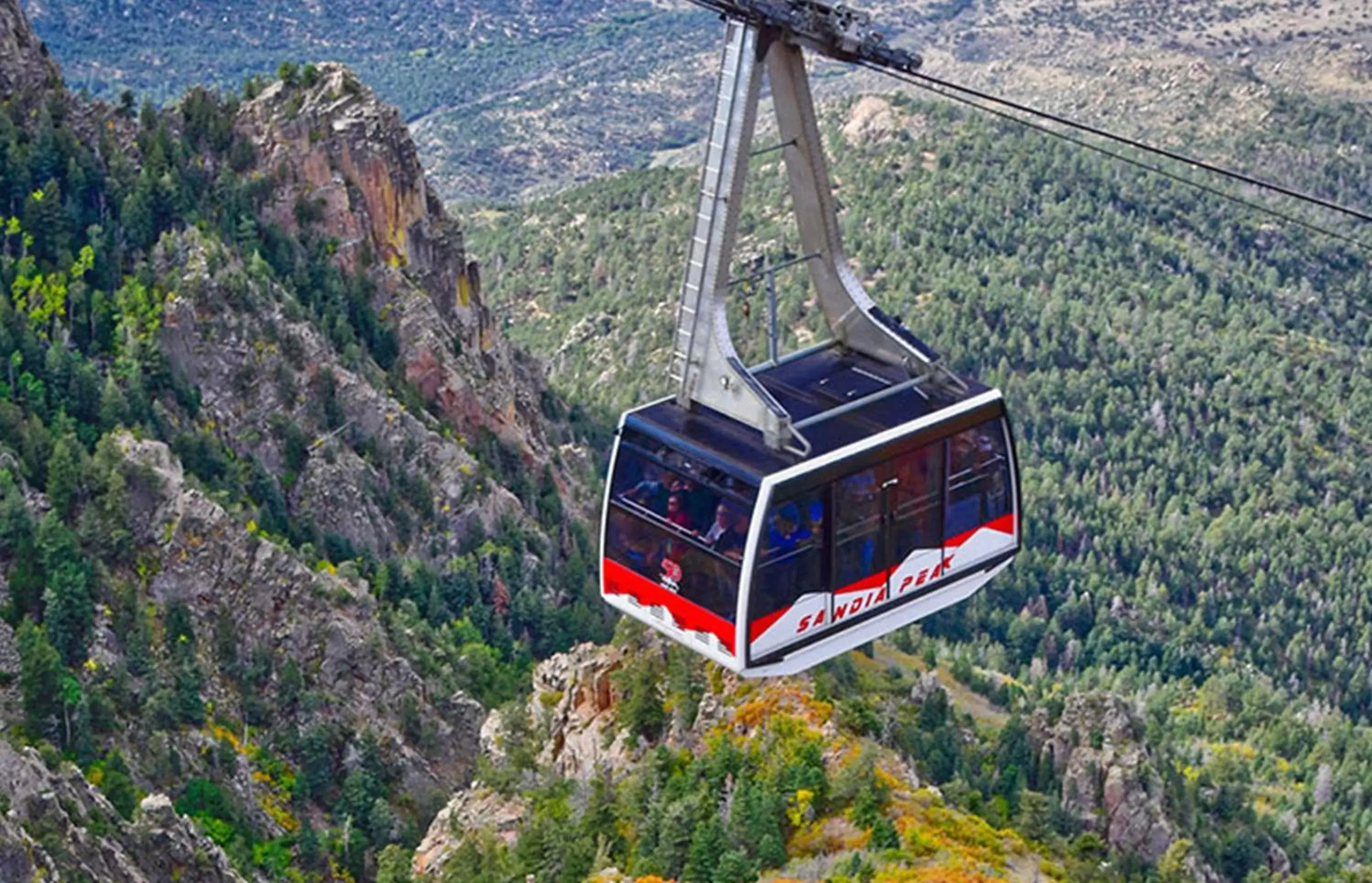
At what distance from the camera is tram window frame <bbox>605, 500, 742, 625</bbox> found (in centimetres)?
6156

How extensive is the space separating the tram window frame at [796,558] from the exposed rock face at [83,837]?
101ft

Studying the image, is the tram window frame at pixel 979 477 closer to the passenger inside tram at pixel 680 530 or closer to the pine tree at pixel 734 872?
the passenger inside tram at pixel 680 530

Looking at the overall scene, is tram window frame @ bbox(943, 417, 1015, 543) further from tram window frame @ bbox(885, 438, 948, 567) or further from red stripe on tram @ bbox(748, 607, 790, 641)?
red stripe on tram @ bbox(748, 607, 790, 641)

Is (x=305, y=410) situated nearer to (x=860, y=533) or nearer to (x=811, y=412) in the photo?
(x=811, y=412)

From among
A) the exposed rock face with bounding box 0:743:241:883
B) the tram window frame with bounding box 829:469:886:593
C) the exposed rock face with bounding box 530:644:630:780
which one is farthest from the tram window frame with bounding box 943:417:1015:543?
the exposed rock face with bounding box 0:743:241:883

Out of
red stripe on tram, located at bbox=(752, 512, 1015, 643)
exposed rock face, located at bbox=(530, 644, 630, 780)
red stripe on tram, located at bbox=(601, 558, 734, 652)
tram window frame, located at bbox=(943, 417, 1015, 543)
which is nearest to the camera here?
red stripe on tram, located at bbox=(752, 512, 1015, 643)

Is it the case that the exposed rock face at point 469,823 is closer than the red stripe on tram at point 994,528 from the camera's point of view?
No

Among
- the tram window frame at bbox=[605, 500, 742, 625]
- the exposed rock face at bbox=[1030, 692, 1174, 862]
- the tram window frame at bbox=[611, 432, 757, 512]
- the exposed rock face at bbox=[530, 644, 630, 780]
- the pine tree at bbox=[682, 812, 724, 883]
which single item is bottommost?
the exposed rock face at bbox=[1030, 692, 1174, 862]

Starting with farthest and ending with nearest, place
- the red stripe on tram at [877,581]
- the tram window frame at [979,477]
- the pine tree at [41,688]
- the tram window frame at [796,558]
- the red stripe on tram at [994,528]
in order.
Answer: the pine tree at [41,688] < the red stripe on tram at [994,528] < the tram window frame at [979,477] < the red stripe on tram at [877,581] < the tram window frame at [796,558]

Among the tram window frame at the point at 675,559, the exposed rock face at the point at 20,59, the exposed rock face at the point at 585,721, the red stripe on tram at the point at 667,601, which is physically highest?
the tram window frame at the point at 675,559

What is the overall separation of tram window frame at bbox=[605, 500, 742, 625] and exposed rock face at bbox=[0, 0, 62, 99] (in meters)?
74.2

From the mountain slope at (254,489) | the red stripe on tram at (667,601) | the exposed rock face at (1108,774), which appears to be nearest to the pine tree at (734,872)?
the red stripe on tram at (667,601)

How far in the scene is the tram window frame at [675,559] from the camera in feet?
202

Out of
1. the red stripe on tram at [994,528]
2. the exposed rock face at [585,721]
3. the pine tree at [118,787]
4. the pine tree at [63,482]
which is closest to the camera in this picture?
the red stripe on tram at [994,528]
